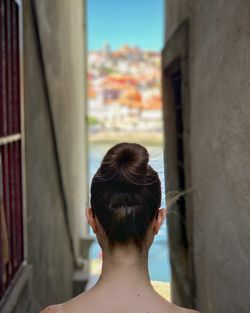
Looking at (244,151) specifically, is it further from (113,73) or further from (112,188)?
(113,73)

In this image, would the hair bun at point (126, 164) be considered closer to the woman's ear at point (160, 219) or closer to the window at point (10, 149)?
the woman's ear at point (160, 219)

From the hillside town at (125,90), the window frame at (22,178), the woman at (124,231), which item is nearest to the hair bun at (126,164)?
the woman at (124,231)

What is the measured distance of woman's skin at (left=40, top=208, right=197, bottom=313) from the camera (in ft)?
4.48

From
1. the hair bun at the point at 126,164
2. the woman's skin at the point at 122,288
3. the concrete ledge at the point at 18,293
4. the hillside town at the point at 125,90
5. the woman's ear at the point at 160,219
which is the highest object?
the hillside town at the point at 125,90

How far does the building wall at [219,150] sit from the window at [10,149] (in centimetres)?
130

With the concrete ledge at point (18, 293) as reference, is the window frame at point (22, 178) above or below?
above

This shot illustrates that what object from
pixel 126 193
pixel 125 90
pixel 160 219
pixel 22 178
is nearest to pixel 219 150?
pixel 160 219

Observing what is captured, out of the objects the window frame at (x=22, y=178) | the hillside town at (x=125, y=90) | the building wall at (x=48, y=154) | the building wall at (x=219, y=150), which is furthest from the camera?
the hillside town at (x=125, y=90)

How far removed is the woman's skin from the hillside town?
31433 millimetres

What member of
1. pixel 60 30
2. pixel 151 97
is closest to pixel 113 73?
pixel 151 97

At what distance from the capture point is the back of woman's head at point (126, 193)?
139 centimetres

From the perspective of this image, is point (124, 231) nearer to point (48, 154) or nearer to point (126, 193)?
point (126, 193)

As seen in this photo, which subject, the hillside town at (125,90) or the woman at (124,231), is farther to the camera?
the hillside town at (125,90)

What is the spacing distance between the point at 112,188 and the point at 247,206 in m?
0.76
